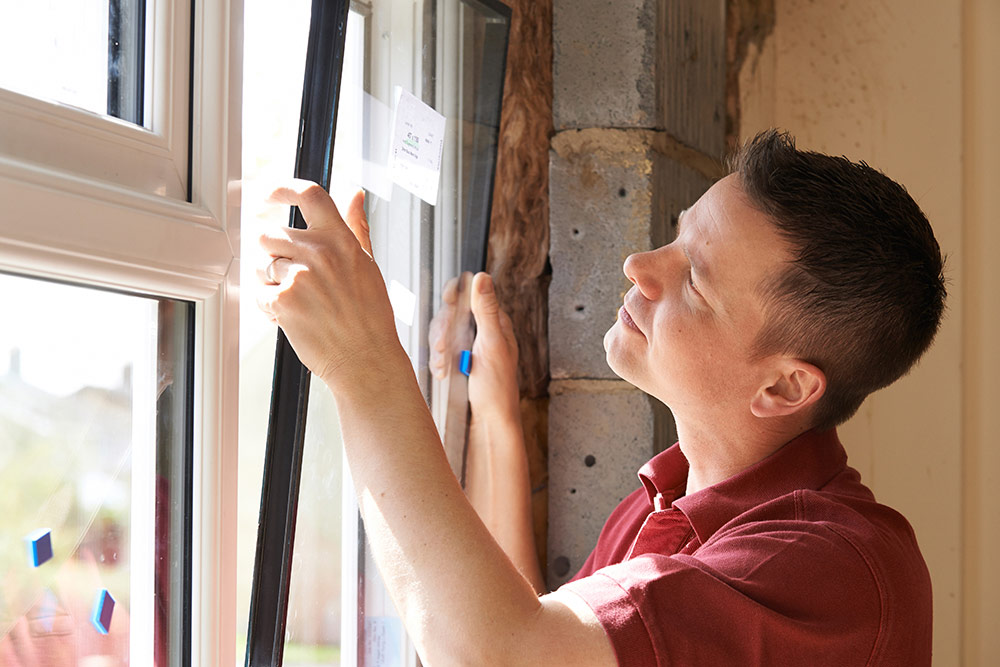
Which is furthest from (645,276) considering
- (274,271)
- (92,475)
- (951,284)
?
(951,284)

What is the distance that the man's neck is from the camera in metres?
1.34

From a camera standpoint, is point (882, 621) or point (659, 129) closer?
point (882, 621)

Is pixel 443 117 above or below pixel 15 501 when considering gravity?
above

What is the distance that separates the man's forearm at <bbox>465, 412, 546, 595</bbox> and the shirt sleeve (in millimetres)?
654

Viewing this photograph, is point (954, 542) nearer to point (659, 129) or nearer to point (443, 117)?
point (659, 129)

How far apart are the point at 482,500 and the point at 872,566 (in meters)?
0.81

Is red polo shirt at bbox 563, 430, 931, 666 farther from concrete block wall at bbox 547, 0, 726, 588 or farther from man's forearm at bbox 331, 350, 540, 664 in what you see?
concrete block wall at bbox 547, 0, 726, 588

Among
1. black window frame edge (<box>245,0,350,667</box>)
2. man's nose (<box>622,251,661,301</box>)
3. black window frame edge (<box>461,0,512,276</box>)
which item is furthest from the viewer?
black window frame edge (<box>461,0,512,276</box>)

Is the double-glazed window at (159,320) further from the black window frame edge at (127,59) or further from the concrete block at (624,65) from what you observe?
the concrete block at (624,65)

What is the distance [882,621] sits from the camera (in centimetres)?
106

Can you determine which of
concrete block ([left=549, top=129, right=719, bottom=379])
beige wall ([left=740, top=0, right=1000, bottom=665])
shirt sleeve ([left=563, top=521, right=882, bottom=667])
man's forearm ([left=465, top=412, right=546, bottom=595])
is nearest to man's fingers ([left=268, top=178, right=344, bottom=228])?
shirt sleeve ([left=563, top=521, right=882, bottom=667])

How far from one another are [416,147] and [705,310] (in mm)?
524

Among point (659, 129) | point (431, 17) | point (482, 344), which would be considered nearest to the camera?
point (431, 17)

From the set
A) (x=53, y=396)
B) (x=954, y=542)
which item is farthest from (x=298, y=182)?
(x=954, y=542)
